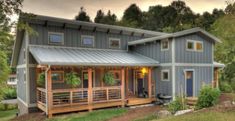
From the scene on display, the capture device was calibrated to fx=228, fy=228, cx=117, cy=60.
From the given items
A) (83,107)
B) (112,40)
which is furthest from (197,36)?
(83,107)

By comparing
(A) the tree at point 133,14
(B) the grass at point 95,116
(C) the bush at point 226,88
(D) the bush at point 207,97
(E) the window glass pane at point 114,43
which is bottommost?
(B) the grass at point 95,116

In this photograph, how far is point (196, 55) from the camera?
17531mm

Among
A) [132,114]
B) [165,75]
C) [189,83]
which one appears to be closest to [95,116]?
[132,114]

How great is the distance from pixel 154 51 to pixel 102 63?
5.15 meters

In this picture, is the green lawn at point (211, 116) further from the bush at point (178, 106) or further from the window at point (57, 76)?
the window at point (57, 76)

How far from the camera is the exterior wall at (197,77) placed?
16188 millimetres

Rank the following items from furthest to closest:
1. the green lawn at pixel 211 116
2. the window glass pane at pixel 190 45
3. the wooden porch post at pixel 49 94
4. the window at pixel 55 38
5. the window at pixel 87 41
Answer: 1. the window at pixel 87 41
2. the window glass pane at pixel 190 45
3. the window at pixel 55 38
4. the wooden porch post at pixel 49 94
5. the green lawn at pixel 211 116

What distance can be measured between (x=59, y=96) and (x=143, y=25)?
36828 mm

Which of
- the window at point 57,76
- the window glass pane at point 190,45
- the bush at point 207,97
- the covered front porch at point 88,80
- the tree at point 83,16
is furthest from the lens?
the tree at point 83,16

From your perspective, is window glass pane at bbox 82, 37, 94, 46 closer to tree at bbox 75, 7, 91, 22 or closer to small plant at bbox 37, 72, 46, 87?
small plant at bbox 37, 72, 46, 87

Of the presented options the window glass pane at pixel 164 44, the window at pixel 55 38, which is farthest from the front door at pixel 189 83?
the window at pixel 55 38

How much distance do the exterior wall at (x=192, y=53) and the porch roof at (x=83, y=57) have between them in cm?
178

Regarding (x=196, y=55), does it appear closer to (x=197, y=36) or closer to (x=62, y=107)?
(x=197, y=36)

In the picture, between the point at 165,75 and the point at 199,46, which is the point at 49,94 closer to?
the point at 165,75
